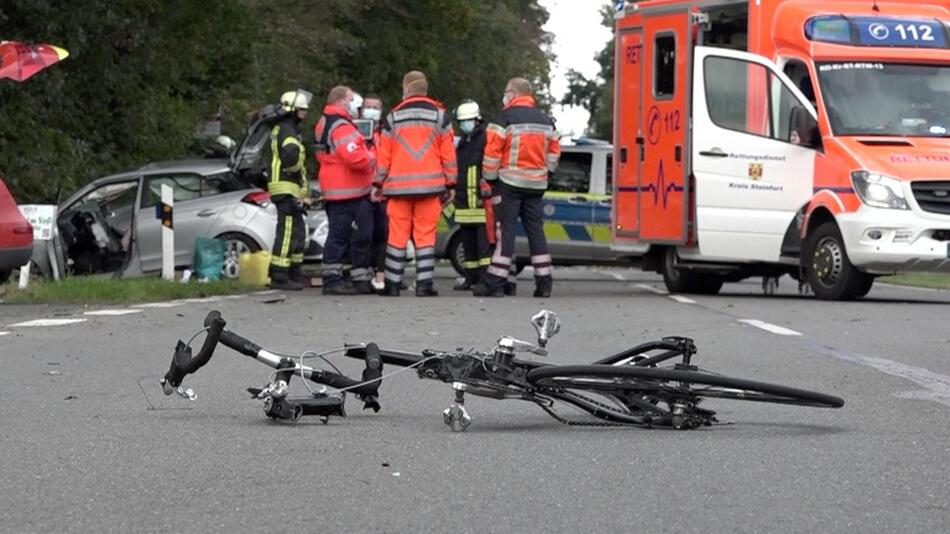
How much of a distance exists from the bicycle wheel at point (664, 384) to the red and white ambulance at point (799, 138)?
34.6 ft

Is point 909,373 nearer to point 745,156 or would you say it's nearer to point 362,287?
point 745,156

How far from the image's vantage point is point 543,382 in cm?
775

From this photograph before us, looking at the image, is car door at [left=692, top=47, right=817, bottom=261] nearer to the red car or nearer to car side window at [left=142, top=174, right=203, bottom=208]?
car side window at [left=142, top=174, right=203, bottom=208]

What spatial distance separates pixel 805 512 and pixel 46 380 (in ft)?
16.8

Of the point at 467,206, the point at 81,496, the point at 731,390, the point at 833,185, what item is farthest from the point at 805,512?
the point at 467,206

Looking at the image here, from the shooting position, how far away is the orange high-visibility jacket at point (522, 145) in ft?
64.7

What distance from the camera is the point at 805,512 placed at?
19.9 ft

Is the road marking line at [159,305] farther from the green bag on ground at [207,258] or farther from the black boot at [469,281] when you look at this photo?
the black boot at [469,281]

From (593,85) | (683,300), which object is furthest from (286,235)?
(593,85)

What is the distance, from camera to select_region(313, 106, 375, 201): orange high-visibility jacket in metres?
19.8

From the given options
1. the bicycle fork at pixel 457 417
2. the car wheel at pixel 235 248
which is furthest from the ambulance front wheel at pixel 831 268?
the bicycle fork at pixel 457 417

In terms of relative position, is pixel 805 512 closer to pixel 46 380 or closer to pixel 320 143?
pixel 46 380

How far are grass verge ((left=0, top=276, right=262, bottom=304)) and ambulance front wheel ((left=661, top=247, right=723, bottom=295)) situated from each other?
4.66 meters

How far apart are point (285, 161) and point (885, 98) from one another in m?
5.94
